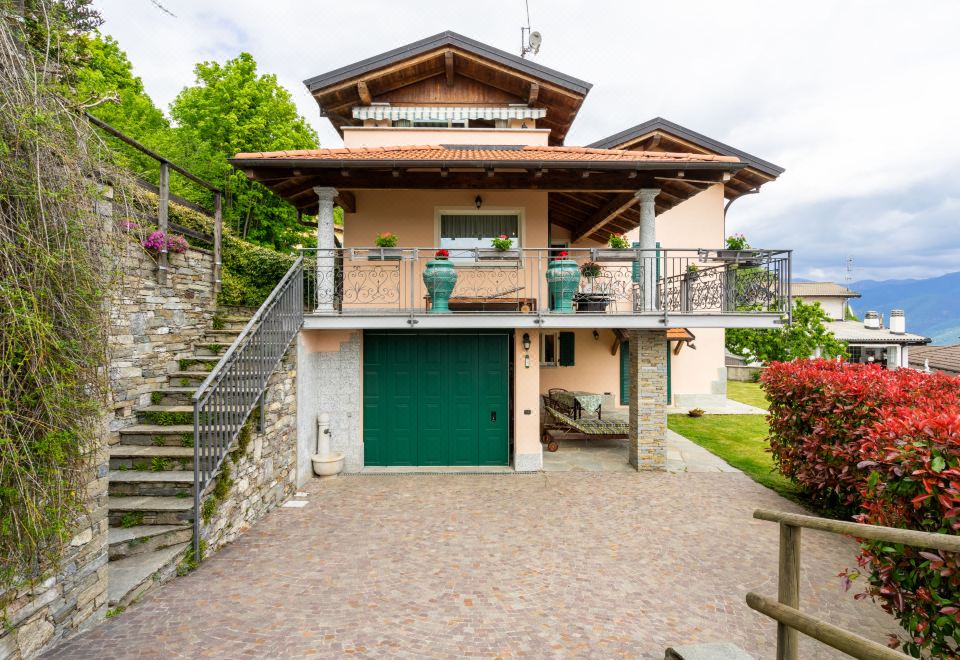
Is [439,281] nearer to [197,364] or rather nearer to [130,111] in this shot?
[197,364]

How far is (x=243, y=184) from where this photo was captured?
685 inches

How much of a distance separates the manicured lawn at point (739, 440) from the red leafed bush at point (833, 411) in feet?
1.90

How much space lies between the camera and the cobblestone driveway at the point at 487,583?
12.9ft

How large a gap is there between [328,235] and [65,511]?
20.3 ft

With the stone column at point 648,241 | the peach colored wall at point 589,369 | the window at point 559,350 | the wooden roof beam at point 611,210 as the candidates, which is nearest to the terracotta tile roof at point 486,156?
the stone column at point 648,241

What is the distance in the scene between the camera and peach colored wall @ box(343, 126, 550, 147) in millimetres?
10797

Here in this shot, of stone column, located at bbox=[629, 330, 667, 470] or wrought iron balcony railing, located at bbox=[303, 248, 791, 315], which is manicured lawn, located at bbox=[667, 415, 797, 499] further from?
wrought iron balcony railing, located at bbox=[303, 248, 791, 315]

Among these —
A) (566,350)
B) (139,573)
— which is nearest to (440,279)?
(139,573)

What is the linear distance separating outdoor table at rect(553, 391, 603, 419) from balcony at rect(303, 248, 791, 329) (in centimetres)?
275

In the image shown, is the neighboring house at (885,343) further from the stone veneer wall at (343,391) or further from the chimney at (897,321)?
the stone veneer wall at (343,391)

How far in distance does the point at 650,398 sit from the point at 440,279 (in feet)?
15.5

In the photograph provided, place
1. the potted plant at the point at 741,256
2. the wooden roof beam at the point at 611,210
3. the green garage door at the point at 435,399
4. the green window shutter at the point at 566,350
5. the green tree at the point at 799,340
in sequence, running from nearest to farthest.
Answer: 1. the potted plant at the point at 741,256
2. the green garage door at the point at 435,399
3. the wooden roof beam at the point at 611,210
4. the green window shutter at the point at 566,350
5. the green tree at the point at 799,340

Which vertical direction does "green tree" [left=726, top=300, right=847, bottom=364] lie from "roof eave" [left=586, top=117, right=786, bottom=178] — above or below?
below

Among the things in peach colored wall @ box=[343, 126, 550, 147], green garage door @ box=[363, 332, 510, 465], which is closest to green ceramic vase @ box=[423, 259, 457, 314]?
green garage door @ box=[363, 332, 510, 465]
